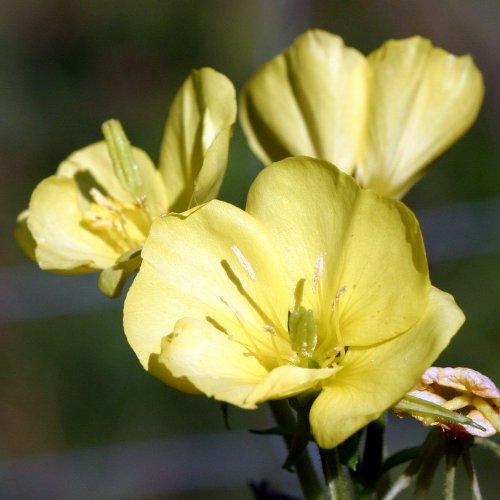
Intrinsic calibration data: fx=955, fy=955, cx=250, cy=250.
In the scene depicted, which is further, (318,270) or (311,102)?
(311,102)

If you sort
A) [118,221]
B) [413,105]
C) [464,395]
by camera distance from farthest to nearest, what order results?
1. [413,105]
2. [118,221]
3. [464,395]

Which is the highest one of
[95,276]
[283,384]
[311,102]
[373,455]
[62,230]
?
[311,102]

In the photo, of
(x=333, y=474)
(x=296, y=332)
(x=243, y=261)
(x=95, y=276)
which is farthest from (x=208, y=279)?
(x=95, y=276)

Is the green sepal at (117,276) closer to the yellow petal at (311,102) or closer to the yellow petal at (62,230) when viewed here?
the yellow petal at (62,230)

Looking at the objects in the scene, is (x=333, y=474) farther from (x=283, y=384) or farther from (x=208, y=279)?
(x=208, y=279)

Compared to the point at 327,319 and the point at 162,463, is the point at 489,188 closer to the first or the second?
the point at 162,463

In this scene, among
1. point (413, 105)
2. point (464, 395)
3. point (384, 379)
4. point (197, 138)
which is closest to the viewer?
point (384, 379)

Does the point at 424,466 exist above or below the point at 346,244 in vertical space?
below
